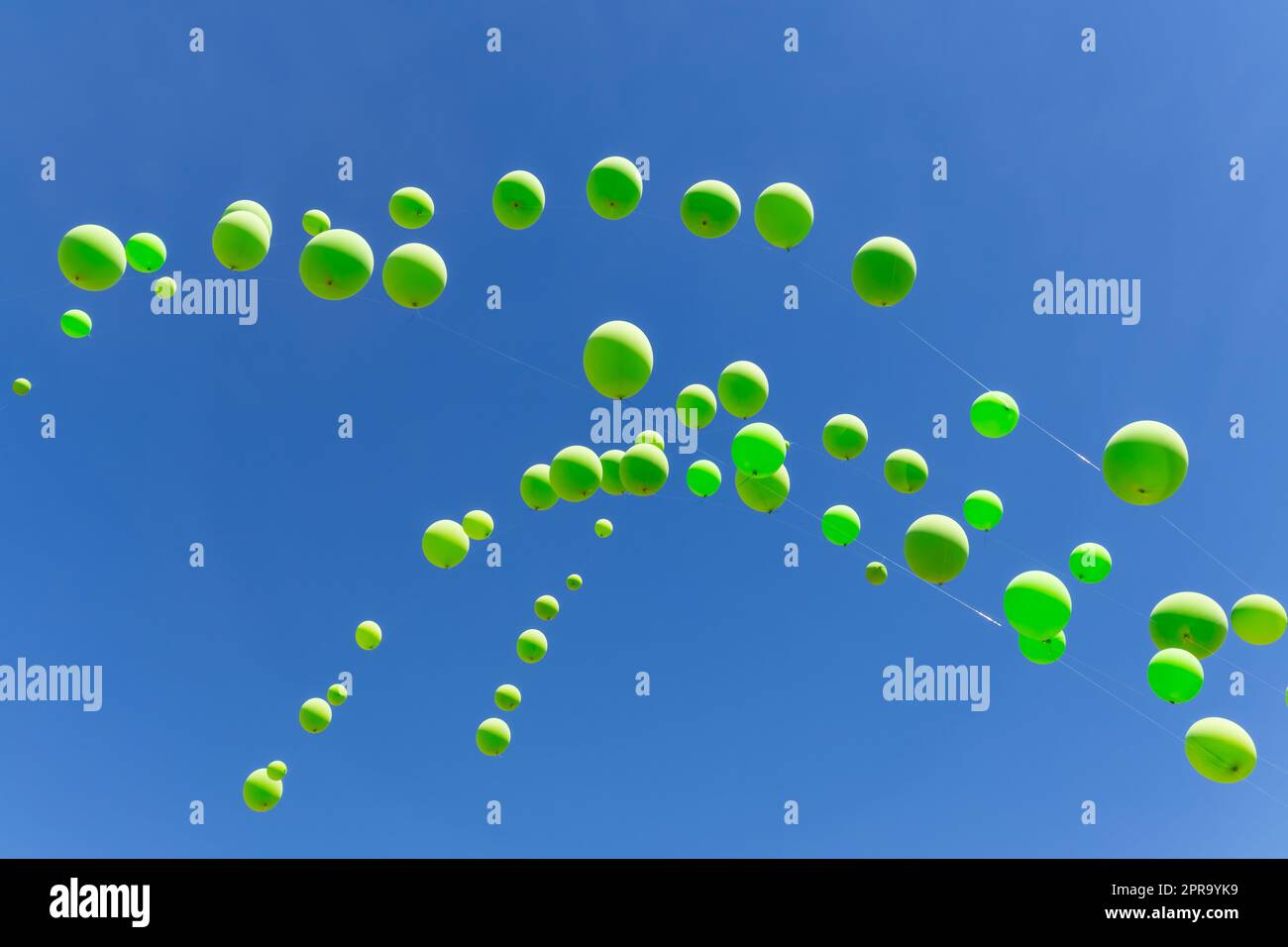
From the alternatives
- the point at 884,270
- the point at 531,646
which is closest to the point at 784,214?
the point at 884,270

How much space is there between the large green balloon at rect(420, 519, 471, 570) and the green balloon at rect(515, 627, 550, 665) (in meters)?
Result: 1.67

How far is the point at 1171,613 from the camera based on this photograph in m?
9.20

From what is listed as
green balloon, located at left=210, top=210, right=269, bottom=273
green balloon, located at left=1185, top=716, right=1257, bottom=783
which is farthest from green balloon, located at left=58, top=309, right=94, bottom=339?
green balloon, located at left=1185, top=716, right=1257, bottom=783

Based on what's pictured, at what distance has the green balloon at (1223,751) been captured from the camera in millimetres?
8398

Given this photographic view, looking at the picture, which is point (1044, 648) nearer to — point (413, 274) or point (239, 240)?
point (413, 274)

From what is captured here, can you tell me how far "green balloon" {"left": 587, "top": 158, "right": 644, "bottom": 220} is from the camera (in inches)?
371

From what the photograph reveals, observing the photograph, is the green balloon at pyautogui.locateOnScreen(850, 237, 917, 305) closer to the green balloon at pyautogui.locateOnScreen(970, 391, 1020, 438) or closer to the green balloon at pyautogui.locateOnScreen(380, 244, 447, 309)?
the green balloon at pyautogui.locateOnScreen(970, 391, 1020, 438)

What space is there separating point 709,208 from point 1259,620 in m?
7.63

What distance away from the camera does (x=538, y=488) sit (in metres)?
10.7

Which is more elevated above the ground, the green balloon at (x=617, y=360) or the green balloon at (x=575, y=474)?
the green balloon at (x=617, y=360)

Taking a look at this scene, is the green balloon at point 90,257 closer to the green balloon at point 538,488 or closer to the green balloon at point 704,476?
the green balloon at point 538,488

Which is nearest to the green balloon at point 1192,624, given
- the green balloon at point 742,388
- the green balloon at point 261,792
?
the green balloon at point 742,388

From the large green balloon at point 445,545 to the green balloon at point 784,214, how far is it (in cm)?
518
